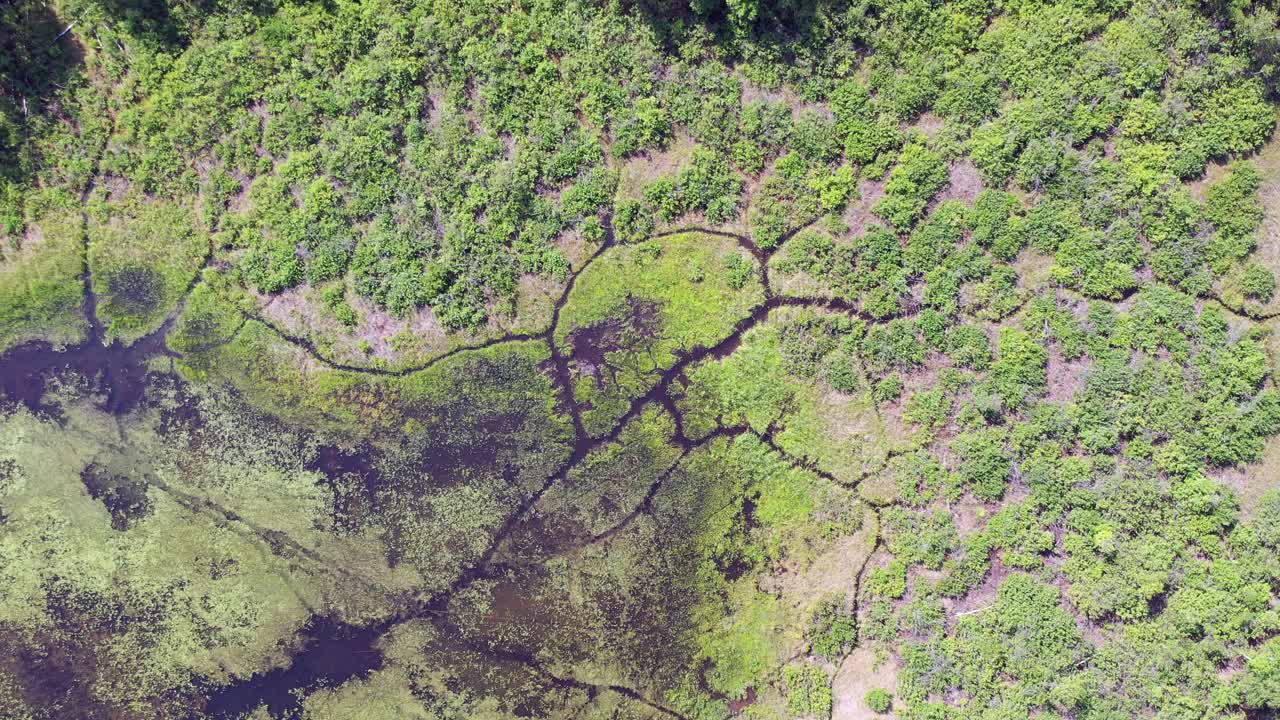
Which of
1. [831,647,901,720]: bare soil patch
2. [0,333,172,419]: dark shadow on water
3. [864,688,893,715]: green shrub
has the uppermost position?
[0,333,172,419]: dark shadow on water

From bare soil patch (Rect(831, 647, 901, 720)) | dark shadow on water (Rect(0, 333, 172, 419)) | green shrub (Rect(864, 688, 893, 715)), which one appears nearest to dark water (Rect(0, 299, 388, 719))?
dark shadow on water (Rect(0, 333, 172, 419))

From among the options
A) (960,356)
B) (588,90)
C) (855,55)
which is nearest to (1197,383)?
(960,356)

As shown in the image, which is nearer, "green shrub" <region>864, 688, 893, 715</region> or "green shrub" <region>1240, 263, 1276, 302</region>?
"green shrub" <region>1240, 263, 1276, 302</region>

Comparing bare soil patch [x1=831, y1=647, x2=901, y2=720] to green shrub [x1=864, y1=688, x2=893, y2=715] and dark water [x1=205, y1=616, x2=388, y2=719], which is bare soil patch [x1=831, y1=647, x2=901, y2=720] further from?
dark water [x1=205, y1=616, x2=388, y2=719]

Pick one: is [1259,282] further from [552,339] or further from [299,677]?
[299,677]

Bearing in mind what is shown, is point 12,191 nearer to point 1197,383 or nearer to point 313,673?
point 313,673

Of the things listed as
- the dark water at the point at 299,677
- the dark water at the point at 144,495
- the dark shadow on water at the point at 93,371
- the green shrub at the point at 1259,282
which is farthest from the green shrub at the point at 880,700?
the dark shadow on water at the point at 93,371

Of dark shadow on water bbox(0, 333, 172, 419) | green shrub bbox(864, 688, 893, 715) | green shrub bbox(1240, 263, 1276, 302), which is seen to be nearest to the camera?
green shrub bbox(1240, 263, 1276, 302)
